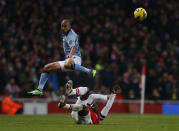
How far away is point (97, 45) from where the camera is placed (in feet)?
82.9

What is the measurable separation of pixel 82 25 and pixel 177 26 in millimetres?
5367

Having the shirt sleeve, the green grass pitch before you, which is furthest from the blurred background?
the shirt sleeve

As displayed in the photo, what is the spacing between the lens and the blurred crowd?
22.9 meters

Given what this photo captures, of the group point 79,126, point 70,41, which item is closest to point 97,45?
point 70,41

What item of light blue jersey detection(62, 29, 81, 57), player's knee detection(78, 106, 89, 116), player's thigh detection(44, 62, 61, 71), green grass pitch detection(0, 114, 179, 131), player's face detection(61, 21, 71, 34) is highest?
player's face detection(61, 21, 71, 34)

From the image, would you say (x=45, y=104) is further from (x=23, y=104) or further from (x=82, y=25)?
(x=82, y=25)

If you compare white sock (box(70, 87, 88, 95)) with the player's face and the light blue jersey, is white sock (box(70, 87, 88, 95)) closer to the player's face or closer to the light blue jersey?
the light blue jersey

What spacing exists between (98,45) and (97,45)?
0.05 meters

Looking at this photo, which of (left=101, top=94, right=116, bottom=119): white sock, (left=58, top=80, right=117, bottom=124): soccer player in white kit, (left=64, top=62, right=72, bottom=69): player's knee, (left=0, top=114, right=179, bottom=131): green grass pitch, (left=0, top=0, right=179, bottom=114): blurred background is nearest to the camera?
(left=0, top=114, right=179, bottom=131): green grass pitch

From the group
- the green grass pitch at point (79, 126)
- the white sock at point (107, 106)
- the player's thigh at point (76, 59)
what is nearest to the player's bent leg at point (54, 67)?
the player's thigh at point (76, 59)

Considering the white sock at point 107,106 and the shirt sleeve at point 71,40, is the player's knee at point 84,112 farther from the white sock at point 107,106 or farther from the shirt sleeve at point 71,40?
the shirt sleeve at point 71,40

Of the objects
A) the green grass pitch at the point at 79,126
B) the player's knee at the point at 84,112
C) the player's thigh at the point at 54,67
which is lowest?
the green grass pitch at the point at 79,126

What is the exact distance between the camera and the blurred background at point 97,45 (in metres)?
22.8

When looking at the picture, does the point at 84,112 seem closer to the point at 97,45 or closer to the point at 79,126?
the point at 79,126
